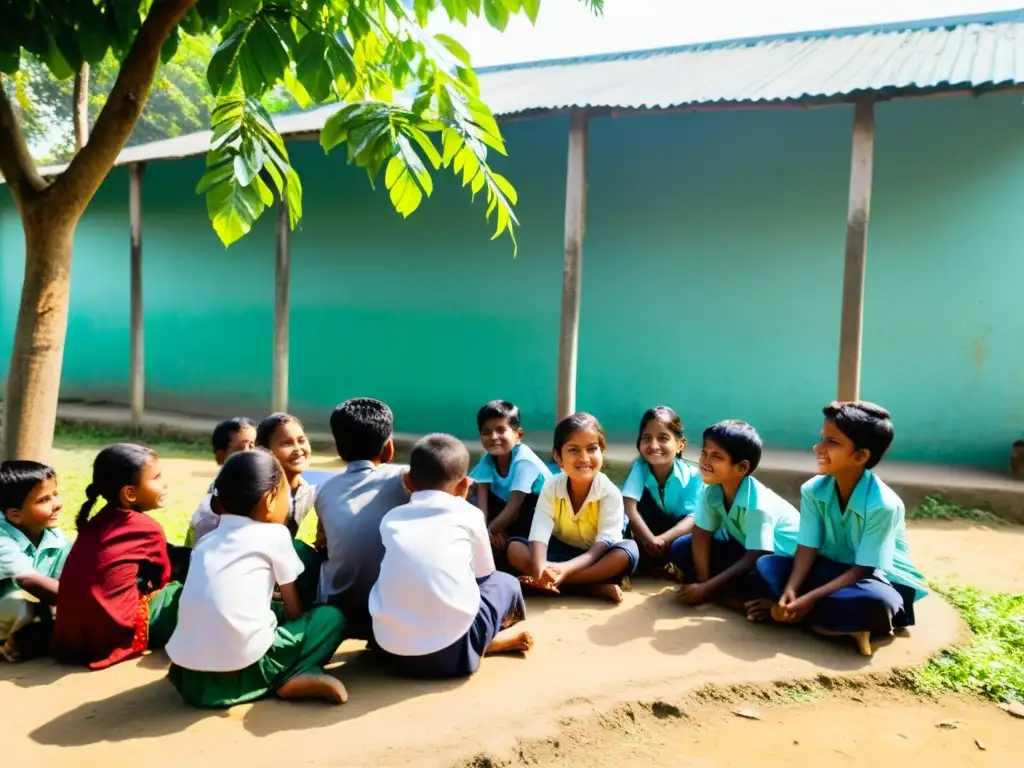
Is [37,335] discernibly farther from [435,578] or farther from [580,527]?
[580,527]

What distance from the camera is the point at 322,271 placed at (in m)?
8.98

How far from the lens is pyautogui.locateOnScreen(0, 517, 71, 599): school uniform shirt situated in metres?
2.80

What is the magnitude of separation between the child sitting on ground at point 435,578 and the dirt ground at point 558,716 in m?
0.09

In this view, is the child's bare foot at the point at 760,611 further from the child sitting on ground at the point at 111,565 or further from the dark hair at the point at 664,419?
the child sitting on ground at the point at 111,565

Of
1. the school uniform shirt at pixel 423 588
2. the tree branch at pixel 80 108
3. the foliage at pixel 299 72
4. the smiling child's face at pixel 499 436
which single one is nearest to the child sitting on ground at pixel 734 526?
the smiling child's face at pixel 499 436

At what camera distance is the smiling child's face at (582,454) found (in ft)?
11.2

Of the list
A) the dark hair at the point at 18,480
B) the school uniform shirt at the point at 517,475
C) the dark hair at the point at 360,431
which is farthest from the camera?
the school uniform shirt at the point at 517,475

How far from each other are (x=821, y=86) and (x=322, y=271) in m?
5.38

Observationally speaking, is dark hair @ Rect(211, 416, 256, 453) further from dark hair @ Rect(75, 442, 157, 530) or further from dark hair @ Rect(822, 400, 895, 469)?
dark hair @ Rect(822, 400, 895, 469)

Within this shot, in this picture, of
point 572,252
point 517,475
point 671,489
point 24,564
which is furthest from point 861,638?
point 572,252

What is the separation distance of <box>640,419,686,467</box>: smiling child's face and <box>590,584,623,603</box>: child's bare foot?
663mm

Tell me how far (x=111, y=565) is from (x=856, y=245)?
4.87 metres

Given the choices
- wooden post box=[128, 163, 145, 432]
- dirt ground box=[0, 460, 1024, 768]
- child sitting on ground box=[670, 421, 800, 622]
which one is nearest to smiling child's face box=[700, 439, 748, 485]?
child sitting on ground box=[670, 421, 800, 622]

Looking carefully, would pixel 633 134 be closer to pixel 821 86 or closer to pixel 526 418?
pixel 821 86
